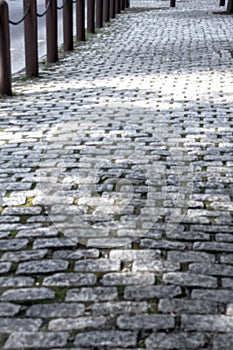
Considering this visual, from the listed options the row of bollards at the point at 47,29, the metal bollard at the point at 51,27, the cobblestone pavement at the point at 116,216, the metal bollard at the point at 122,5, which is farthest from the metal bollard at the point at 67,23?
the metal bollard at the point at 122,5

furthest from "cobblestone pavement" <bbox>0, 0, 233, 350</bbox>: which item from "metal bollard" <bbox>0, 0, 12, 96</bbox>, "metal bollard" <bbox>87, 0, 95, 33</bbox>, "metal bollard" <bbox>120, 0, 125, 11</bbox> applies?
"metal bollard" <bbox>120, 0, 125, 11</bbox>

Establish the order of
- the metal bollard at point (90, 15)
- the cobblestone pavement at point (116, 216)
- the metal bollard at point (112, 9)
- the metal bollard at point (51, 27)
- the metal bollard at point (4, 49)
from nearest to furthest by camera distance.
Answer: the cobblestone pavement at point (116, 216), the metal bollard at point (4, 49), the metal bollard at point (51, 27), the metal bollard at point (90, 15), the metal bollard at point (112, 9)

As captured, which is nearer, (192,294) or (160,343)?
(160,343)

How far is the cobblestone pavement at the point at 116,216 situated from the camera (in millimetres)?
3188

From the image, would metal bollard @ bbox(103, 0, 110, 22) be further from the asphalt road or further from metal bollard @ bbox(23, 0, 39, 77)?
metal bollard @ bbox(23, 0, 39, 77)

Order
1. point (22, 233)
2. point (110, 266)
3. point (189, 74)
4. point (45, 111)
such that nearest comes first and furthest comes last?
1. point (110, 266)
2. point (22, 233)
3. point (45, 111)
4. point (189, 74)

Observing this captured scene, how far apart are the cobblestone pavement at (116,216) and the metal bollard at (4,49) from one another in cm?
24

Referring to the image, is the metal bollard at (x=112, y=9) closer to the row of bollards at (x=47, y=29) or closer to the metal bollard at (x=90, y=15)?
the row of bollards at (x=47, y=29)

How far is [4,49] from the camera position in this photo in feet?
25.8

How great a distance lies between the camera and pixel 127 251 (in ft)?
13.0

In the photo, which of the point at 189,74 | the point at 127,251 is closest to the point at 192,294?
the point at 127,251

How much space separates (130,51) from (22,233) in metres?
8.58

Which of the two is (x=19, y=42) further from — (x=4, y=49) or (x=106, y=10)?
(x=4, y=49)

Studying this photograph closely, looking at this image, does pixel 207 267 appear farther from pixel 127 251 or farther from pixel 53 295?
pixel 53 295
